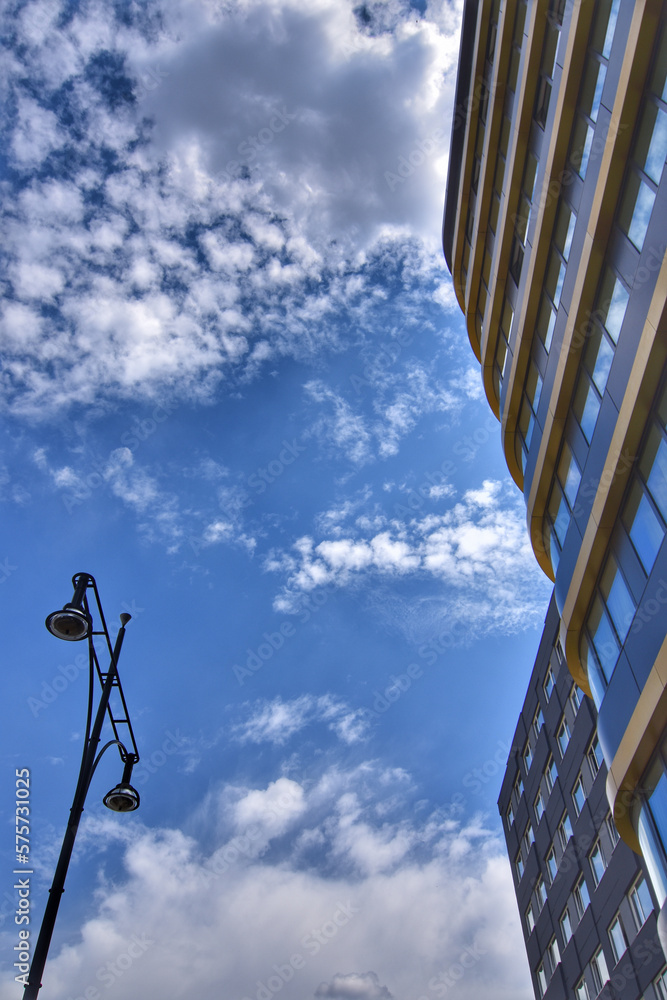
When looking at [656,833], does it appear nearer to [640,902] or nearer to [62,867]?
[640,902]

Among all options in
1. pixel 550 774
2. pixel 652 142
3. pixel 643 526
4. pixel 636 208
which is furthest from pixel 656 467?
pixel 550 774

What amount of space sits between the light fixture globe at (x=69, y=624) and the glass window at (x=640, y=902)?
20654 mm

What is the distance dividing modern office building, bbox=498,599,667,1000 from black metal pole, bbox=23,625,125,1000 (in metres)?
19.7

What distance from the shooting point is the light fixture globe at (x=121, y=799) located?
7.91 metres

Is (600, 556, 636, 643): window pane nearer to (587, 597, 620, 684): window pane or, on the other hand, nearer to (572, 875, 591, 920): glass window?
(587, 597, 620, 684): window pane

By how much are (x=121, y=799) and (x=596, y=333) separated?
45.7 feet

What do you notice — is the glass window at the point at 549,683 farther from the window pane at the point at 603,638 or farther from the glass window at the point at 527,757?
the window pane at the point at 603,638

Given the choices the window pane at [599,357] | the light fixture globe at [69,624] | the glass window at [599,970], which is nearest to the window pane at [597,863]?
the glass window at [599,970]

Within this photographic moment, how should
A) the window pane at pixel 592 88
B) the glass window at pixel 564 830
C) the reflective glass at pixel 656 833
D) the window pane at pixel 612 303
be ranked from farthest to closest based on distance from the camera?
the glass window at pixel 564 830 → the window pane at pixel 592 88 → the window pane at pixel 612 303 → the reflective glass at pixel 656 833

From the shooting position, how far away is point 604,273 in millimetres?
13891

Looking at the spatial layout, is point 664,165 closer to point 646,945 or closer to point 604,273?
point 604,273

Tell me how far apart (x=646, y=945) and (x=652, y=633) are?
44.9 feet

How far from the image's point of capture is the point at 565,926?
25641 mm

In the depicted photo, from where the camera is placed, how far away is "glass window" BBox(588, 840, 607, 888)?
22.6 metres
